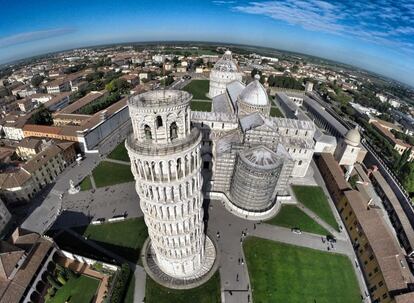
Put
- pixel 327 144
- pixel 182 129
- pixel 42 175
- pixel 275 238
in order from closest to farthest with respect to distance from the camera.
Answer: pixel 182 129 < pixel 275 238 < pixel 42 175 < pixel 327 144

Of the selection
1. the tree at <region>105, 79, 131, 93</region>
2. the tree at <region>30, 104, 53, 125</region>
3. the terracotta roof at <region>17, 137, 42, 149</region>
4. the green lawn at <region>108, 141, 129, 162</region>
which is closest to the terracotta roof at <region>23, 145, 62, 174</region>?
the terracotta roof at <region>17, 137, 42, 149</region>

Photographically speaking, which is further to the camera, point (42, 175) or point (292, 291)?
point (42, 175)

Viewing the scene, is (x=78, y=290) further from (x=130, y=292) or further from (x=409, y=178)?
(x=409, y=178)

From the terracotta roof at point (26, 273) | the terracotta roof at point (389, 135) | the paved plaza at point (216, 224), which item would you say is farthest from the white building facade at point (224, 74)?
the terracotta roof at point (26, 273)

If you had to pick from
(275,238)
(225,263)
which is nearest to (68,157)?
(225,263)

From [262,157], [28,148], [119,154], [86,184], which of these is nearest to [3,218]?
[86,184]

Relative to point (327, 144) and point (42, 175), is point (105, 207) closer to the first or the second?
point (42, 175)
